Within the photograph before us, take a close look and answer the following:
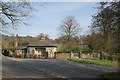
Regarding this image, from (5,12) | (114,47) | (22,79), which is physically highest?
(5,12)

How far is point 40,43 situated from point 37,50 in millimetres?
2357

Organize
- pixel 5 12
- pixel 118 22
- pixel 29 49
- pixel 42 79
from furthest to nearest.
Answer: pixel 29 49 → pixel 5 12 → pixel 118 22 → pixel 42 79

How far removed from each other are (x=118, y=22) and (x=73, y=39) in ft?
119

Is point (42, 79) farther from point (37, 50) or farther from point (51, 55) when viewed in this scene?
point (37, 50)

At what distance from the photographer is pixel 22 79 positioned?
10.6 meters

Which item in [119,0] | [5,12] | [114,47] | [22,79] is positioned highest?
[119,0]

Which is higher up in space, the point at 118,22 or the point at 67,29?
the point at 67,29

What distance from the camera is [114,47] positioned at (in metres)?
9.27

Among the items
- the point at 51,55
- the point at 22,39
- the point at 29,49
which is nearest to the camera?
the point at 51,55

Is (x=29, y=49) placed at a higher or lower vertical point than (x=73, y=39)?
lower

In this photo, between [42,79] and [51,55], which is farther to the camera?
[51,55]

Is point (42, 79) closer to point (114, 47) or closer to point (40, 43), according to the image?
point (114, 47)

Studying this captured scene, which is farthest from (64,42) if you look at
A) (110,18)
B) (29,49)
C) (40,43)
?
(110,18)

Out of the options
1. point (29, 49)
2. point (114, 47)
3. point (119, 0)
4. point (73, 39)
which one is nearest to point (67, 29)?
point (73, 39)
